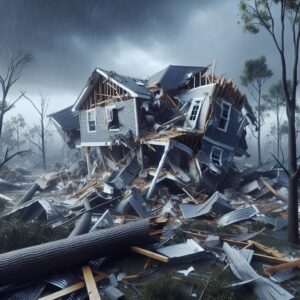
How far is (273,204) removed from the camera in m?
16.4

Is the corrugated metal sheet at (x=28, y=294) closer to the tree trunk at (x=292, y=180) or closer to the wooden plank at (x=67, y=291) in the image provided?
the wooden plank at (x=67, y=291)

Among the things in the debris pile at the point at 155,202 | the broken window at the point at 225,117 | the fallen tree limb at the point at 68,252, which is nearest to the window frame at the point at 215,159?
the debris pile at the point at 155,202

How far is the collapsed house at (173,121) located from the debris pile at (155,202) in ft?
0.25

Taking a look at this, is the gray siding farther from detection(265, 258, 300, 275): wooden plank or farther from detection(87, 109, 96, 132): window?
detection(265, 258, 300, 275): wooden plank

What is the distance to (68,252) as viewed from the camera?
7355 mm

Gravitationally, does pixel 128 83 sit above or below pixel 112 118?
above

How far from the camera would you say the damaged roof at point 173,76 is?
21.4 meters

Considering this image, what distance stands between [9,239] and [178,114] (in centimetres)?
1416

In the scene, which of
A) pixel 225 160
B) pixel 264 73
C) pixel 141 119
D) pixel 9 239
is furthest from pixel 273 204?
pixel 264 73

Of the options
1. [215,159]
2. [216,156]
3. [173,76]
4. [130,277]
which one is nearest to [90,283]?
[130,277]

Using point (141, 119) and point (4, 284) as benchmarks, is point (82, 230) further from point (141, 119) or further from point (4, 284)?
point (141, 119)

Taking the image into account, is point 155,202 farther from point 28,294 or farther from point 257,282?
point 28,294

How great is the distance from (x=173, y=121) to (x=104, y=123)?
556 cm

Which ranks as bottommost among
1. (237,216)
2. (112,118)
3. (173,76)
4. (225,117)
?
(237,216)
